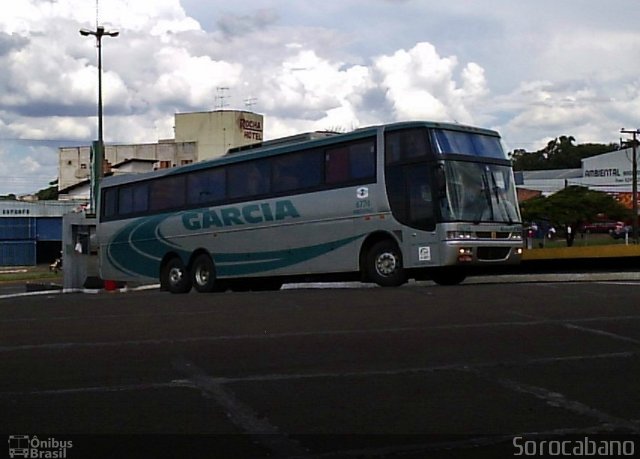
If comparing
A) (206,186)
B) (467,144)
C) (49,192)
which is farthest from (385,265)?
(49,192)

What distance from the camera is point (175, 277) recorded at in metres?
26.0

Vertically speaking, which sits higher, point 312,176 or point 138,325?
point 312,176

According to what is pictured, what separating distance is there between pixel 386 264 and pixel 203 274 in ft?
22.8

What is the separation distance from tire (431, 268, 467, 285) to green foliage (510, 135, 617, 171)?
10207cm

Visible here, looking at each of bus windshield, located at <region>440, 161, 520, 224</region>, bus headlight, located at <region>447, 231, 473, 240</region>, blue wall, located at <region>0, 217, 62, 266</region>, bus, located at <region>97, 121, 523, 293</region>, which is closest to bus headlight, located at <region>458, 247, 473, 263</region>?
bus, located at <region>97, 121, 523, 293</region>

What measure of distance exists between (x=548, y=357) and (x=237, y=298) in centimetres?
945

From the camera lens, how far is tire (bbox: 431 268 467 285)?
20.6 meters

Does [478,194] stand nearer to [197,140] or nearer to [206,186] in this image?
[206,186]

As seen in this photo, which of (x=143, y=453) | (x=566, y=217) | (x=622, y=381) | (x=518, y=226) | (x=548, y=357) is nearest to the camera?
(x=143, y=453)

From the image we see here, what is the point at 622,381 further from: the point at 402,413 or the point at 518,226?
the point at 518,226

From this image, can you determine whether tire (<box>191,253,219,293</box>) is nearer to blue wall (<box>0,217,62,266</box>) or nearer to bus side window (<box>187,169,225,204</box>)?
bus side window (<box>187,169,225,204</box>)

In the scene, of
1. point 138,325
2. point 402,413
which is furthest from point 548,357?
point 138,325

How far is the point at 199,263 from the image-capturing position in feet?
82.6

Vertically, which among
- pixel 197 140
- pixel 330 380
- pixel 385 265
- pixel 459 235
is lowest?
pixel 330 380
